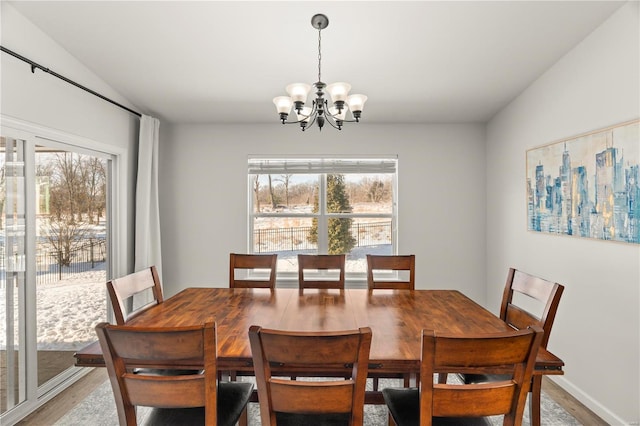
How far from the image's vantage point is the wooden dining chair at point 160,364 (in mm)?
1212

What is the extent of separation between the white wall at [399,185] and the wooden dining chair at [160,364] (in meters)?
2.98

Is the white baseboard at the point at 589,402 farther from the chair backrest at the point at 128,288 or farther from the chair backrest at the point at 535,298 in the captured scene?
the chair backrest at the point at 128,288

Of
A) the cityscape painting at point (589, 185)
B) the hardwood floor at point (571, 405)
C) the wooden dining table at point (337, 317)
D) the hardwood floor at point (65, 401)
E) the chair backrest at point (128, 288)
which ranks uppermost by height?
the cityscape painting at point (589, 185)

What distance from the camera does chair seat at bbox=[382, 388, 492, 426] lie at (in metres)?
1.49

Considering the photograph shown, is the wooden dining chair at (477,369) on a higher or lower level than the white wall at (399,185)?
lower

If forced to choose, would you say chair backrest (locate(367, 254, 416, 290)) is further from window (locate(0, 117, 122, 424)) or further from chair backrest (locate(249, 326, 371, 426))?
window (locate(0, 117, 122, 424))

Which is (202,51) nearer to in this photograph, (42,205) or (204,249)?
(42,205)

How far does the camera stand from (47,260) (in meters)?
2.71

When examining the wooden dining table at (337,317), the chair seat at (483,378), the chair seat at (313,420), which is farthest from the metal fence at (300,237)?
the chair seat at (313,420)

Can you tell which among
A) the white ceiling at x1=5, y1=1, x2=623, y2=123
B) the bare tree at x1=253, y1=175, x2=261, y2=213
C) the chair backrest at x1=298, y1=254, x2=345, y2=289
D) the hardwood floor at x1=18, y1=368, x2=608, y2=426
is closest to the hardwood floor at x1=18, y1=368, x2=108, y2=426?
the hardwood floor at x1=18, y1=368, x2=608, y2=426

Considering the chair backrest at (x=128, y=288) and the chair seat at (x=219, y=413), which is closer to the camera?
the chair seat at (x=219, y=413)

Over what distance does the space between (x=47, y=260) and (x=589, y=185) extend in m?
3.88

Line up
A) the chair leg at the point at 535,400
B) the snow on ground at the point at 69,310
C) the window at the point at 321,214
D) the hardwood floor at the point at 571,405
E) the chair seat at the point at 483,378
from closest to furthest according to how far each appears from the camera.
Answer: the chair leg at the point at 535,400, the chair seat at the point at 483,378, the hardwood floor at the point at 571,405, the snow on ground at the point at 69,310, the window at the point at 321,214

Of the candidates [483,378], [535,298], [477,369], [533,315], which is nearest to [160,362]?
[477,369]
